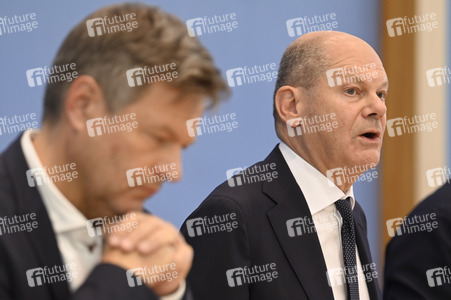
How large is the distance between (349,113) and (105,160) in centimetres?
81

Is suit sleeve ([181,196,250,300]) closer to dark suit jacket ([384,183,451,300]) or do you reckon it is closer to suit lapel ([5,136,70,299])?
dark suit jacket ([384,183,451,300])

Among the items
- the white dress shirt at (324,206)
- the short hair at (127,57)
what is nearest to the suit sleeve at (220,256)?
the white dress shirt at (324,206)

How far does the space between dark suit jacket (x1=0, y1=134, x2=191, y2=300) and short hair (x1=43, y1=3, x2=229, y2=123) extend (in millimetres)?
98

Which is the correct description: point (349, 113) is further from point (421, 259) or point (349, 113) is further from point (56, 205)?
point (56, 205)

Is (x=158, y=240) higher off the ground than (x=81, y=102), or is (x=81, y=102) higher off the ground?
(x=81, y=102)

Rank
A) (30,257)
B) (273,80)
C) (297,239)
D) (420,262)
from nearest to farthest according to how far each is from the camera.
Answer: (30,257) → (420,262) → (297,239) → (273,80)

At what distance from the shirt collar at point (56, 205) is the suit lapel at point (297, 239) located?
2.07 ft

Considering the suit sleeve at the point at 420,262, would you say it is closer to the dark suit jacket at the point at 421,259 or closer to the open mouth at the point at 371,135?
the dark suit jacket at the point at 421,259

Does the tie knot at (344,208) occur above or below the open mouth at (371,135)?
below

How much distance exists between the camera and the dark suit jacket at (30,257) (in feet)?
2.94

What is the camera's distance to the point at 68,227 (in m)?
0.96

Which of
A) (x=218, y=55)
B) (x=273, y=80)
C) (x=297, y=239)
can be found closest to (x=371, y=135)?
(x=297, y=239)

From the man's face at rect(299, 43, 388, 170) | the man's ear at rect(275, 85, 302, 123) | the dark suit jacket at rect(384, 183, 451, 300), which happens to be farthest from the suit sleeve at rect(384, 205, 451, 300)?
the man's ear at rect(275, 85, 302, 123)

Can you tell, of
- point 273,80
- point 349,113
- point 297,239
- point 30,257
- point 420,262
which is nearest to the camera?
point 30,257
